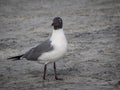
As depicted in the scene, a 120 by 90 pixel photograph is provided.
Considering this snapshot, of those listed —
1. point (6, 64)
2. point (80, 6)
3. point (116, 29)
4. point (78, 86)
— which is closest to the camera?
point (78, 86)

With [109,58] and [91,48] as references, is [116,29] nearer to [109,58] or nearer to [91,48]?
[91,48]

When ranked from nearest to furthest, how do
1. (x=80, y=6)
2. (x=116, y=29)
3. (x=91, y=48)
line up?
(x=91, y=48) → (x=116, y=29) → (x=80, y=6)

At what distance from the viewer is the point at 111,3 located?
60.7 feet

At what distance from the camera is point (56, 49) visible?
28.8ft

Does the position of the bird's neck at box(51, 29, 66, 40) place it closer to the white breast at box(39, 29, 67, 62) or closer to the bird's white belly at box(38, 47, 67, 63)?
the white breast at box(39, 29, 67, 62)

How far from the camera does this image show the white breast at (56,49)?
8758mm

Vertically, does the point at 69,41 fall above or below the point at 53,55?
above

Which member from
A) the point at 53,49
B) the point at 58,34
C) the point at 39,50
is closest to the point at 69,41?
the point at 39,50

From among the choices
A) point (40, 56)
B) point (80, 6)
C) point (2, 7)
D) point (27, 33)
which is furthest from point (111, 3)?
point (40, 56)

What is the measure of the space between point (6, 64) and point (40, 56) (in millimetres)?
1780

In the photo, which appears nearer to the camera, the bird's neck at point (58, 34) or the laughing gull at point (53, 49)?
the laughing gull at point (53, 49)

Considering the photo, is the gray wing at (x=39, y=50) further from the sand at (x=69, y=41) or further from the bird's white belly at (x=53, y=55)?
the sand at (x=69, y=41)

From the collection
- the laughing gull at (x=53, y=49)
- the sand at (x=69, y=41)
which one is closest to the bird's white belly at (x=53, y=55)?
the laughing gull at (x=53, y=49)

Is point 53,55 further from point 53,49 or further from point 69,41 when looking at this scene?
point 69,41
